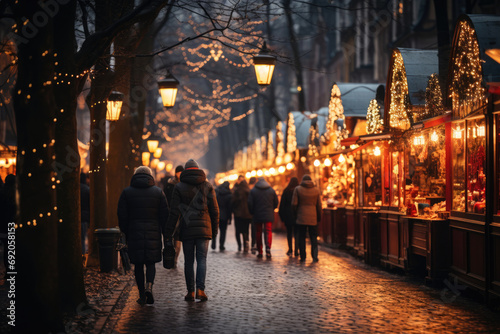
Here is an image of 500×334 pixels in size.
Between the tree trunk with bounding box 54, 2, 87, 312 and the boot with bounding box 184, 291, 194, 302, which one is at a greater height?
the tree trunk with bounding box 54, 2, 87, 312

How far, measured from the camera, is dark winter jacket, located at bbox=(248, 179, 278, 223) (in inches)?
789

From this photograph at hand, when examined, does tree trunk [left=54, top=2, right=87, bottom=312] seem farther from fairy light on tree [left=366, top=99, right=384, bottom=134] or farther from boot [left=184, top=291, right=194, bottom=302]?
fairy light on tree [left=366, top=99, right=384, bottom=134]

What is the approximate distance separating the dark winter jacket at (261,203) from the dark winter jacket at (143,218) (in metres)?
8.87

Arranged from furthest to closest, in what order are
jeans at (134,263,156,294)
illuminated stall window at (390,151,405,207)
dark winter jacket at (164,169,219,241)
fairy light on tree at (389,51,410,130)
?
1. fairy light on tree at (389,51,410,130)
2. illuminated stall window at (390,151,405,207)
3. dark winter jacket at (164,169,219,241)
4. jeans at (134,263,156,294)

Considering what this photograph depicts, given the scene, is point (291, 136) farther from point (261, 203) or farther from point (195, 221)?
point (195, 221)

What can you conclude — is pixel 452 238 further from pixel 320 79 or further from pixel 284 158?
pixel 320 79

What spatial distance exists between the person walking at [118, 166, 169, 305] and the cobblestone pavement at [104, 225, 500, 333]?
530 mm

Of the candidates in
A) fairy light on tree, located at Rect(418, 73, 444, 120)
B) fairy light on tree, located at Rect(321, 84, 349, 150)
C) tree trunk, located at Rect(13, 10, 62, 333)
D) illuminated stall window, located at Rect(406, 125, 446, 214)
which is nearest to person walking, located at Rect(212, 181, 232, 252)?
fairy light on tree, located at Rect(321, 84, 349, 150)

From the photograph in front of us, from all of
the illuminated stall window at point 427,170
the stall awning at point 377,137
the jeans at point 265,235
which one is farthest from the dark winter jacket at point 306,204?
the illuminated stall window at point 427,170

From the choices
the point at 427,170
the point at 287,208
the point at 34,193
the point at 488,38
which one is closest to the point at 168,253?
the point at 34,193

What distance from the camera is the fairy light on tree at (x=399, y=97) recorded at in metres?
17.2

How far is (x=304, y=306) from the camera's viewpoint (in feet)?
36.0

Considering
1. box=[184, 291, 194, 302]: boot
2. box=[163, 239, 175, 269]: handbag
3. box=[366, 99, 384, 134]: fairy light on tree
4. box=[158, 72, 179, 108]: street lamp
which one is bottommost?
box=[184, 291, 194, 302]: boot

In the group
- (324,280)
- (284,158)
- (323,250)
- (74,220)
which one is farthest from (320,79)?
(74,220)
